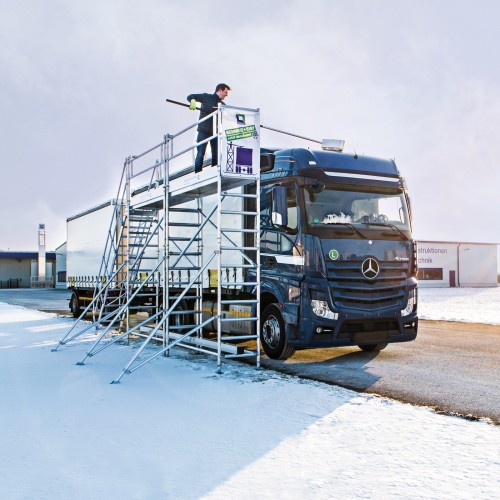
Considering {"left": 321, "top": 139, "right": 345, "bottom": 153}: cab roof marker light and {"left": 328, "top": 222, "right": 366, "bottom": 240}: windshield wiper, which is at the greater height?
{"left": 321, "top": 139, "right": 345, "bottom": 153}: cab roof marker light

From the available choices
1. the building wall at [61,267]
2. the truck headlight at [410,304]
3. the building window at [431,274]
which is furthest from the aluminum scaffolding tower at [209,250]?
the building wall at [61,267]

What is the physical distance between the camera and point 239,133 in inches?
302

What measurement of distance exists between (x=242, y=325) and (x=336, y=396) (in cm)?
344

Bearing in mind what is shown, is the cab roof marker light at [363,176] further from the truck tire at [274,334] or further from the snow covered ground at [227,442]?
the snow covered ground at [227,442]

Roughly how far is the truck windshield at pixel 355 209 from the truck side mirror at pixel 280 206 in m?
0.32

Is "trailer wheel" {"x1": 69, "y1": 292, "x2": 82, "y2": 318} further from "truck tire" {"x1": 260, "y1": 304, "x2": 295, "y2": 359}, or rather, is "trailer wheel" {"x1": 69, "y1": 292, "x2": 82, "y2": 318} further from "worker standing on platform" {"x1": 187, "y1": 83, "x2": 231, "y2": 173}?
"truck tire" {"x1": 260, "y1": 304, "x2": 295, "y2": 359}

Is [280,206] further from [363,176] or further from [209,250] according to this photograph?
[209,250]

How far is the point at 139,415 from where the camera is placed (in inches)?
207

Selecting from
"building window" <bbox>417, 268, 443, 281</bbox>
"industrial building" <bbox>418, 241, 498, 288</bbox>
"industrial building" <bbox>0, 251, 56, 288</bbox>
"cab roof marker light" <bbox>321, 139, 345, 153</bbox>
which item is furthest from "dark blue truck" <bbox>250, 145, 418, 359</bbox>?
"industrial building" <bbox>0, 251, 56, 288</bbox>

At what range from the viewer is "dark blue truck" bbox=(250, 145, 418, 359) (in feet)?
25.5

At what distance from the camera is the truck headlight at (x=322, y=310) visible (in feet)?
25.3

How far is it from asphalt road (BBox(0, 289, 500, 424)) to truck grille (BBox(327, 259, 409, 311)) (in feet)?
3.09

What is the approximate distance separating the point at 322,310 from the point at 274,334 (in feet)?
3.45

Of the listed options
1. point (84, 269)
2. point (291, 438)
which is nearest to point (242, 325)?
point (291, 438)
